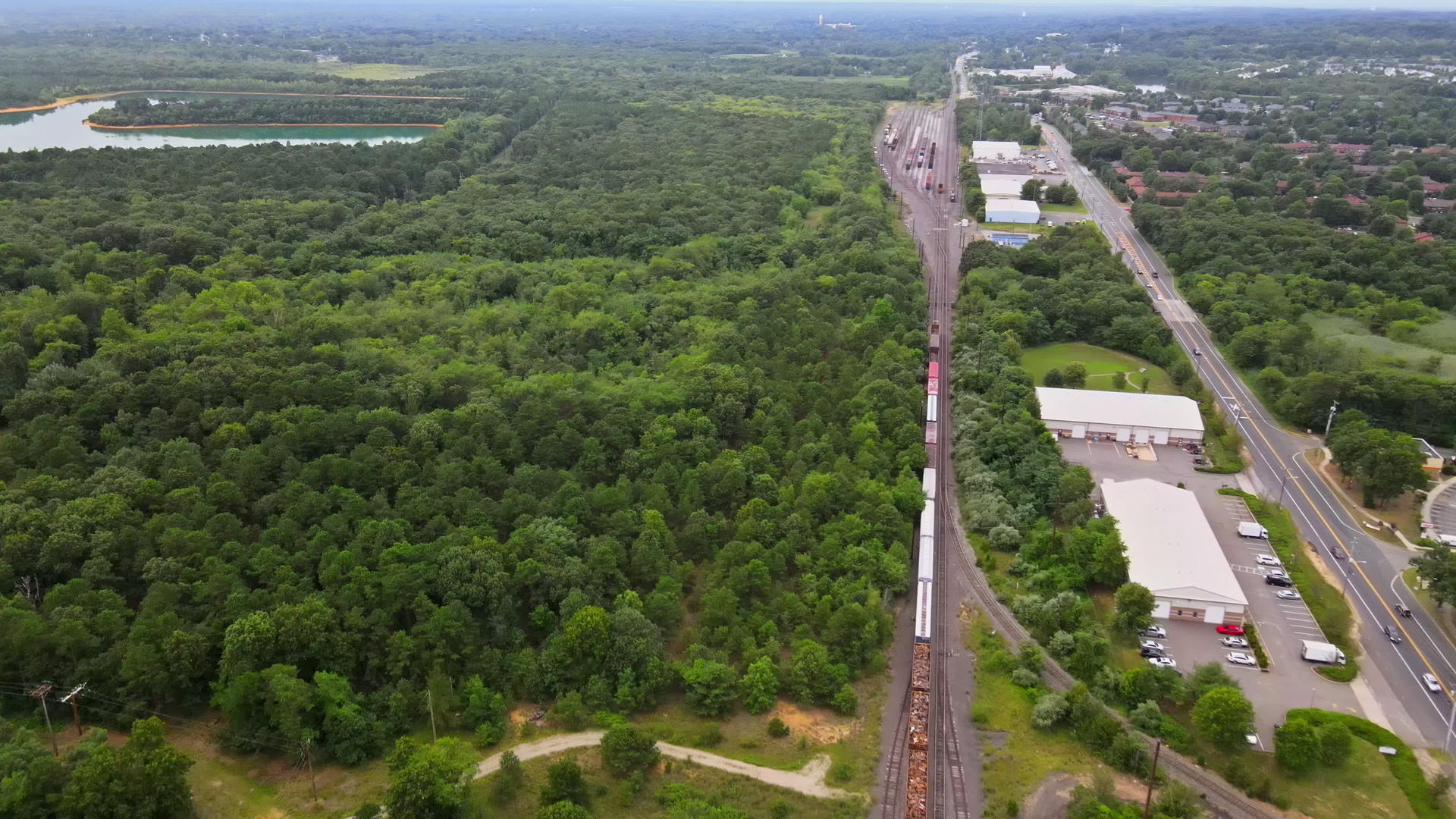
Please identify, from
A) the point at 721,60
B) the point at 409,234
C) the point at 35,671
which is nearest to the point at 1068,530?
the point at 35,671

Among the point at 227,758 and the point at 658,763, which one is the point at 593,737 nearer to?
the point at 658,763

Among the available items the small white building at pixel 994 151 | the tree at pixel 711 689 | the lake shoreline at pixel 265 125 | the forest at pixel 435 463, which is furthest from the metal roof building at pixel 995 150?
the tree at pixel 711 689

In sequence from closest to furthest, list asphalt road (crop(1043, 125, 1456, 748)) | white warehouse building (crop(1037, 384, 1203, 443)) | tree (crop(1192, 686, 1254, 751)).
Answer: tree (crop(1192, 686, 1254, 751)) < asphalt road (crop(1043, 125, 1456, 748)) < white warehouse building (crop(1037, 384, 1203, 443))

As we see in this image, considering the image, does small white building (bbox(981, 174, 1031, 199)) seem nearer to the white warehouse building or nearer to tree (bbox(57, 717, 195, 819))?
the white warehouse building

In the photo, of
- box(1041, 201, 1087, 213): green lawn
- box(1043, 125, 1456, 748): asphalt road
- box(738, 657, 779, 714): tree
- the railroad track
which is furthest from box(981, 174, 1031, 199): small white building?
box(738, 657, 779, 714): tree

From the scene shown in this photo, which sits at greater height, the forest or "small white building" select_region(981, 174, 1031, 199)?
"small white building" select_region(981, 174, 1031, 199)

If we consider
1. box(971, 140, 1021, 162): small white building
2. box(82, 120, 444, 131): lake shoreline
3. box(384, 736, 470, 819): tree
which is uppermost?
box(82, 120, 444, 131): lake shoreline
